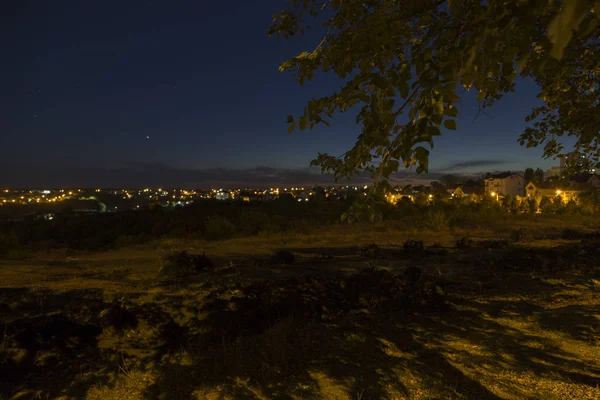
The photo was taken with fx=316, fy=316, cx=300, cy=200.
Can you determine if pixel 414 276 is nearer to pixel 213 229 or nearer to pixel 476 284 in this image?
pixel 476 284

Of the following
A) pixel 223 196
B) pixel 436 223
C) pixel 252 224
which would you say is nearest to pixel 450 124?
pixel 436 223

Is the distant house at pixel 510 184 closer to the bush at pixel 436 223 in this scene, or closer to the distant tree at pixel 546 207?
the distant tree at pixel 546 207

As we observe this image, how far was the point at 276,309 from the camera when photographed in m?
4.42

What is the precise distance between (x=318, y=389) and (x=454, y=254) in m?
6.82

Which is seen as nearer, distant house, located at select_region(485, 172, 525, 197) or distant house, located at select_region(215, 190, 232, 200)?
distant house, located at select_region(485, 172, 525, 197)

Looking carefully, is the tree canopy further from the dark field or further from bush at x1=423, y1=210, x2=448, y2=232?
bush at x1=423, y1=210, x2=448, y2=232

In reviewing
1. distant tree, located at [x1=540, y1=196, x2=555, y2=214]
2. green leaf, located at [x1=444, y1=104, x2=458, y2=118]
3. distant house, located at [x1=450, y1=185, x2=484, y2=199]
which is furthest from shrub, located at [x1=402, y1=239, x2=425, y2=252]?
distant house, located at [x1=450, y1=185, x2=484, y2=199]

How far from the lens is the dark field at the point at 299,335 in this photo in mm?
2881

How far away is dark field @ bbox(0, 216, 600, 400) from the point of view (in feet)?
9.45

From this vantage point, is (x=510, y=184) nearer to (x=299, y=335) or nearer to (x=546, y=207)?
(x=546, y=207)

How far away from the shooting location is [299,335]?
12.4ft

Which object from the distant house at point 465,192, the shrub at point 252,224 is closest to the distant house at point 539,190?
the distant house at point 465,192

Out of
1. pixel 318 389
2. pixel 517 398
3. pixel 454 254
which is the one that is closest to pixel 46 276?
pixel 318 389

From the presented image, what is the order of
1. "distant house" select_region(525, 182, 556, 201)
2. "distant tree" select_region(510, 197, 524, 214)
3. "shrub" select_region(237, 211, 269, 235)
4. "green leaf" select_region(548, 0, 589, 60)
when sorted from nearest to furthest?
"green leaf" select_region(548, 0, 589, 60) < "shrub" select_region(237, 211, 269, 235) < "distant tree" select_region(510, 197, 524, 214) < "distant house" select_region(525, 182, 556, 201)
